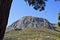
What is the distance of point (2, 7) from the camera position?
6848 millimetres

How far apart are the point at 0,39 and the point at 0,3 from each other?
3.40ft

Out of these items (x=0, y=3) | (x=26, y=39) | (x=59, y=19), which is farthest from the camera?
(x=26, y=39)

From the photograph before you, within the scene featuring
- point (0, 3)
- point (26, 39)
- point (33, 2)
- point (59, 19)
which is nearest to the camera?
point (0, 3)

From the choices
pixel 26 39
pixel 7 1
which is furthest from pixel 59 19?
pixel 26 39

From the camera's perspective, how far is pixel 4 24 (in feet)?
23.0

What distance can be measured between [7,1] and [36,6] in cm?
405

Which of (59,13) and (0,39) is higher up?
Result: (59,13)

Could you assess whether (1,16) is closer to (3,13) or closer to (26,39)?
(3,13)

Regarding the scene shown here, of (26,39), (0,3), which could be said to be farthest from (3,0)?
(26,39)

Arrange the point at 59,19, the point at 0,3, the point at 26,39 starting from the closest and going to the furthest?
the point at 0,3
the point at 59,19
the point at 26,39

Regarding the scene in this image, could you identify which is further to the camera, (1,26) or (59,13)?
(59,13)

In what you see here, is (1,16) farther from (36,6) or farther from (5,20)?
Answer: (36,6)

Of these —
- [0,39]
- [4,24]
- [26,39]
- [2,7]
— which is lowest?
[26,39]

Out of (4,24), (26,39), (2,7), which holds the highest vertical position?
(2,7)
